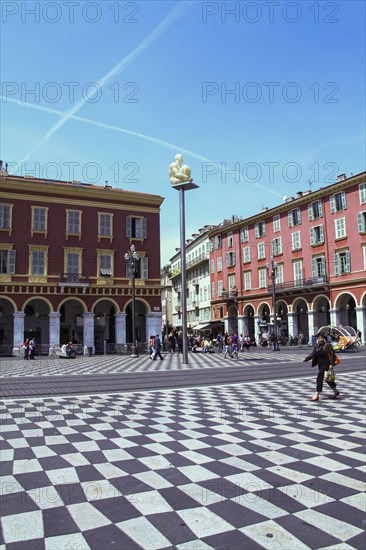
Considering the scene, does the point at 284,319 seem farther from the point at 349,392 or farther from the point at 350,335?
the point at 349,392

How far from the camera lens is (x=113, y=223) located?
40250mm

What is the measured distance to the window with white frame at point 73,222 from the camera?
38844 millimetres

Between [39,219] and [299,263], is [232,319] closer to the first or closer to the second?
[299,263]

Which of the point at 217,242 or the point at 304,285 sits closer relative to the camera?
the point at 304,285

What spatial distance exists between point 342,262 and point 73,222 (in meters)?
24.5

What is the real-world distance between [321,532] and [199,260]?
6287cm

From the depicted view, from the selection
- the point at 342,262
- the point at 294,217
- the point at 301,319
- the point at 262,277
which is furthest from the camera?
the point at 262,277

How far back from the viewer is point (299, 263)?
152ft

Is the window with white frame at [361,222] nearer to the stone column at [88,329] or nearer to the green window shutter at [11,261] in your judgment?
the stone column at [88,329]

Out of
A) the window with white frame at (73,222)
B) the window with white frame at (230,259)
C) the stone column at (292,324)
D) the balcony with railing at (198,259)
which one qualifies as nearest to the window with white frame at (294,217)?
the stone column at (292,324)

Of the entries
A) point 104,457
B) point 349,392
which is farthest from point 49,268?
point 104,457

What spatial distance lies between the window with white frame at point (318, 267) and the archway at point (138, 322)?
1709 cm

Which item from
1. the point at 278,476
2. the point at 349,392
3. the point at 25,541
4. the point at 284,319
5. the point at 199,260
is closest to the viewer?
the point at 25,541

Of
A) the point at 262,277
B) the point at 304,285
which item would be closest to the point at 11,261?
the point at 304,285
